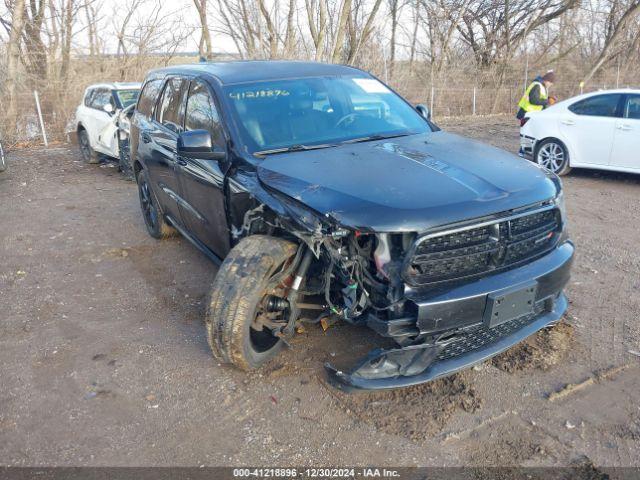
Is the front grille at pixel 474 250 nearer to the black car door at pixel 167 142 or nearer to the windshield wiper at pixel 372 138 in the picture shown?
the windshield wiper at pixel 372 138

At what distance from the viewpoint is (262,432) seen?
9.84 ft

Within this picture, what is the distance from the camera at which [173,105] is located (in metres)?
5.07

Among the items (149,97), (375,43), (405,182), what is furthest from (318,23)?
(405,182)

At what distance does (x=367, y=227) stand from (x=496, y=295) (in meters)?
0.81

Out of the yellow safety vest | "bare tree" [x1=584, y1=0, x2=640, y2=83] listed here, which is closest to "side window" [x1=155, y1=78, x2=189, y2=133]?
the yellow safety vest

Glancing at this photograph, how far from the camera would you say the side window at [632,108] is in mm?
8156

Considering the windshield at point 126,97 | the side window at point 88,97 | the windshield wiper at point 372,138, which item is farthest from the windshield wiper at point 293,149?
the side window at point 88,97

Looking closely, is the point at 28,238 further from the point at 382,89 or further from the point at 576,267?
the point at 576,267

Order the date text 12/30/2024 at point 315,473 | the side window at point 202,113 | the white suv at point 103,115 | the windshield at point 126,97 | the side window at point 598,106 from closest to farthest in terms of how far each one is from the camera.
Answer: the date text 12/30/2024 at point 315,473 → the side window at point 202,113 → the side window at point 598,106 → the white suv at point 103,115 → the windshield at point 126,97

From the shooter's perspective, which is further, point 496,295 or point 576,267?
point 576,267

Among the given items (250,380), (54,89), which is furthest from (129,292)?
(54,89)

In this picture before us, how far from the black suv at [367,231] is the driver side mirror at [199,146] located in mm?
10

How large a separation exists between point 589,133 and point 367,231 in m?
7.27

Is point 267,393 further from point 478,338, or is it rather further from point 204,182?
point 204,182
